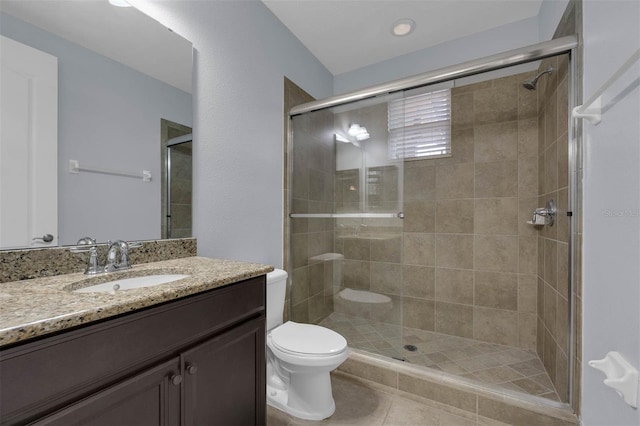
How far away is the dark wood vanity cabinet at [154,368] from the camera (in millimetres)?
574

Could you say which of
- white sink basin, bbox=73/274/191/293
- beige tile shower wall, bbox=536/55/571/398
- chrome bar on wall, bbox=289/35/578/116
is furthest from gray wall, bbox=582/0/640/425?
white sink basin, bbox=73/274/191/293

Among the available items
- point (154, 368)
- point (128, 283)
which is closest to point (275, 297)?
point (128, 283)

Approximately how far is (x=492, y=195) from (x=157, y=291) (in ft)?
8.19

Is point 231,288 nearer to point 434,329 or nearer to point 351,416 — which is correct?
point 351,416

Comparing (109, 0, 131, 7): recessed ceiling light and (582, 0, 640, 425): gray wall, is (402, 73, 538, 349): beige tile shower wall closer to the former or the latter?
(582, 0, 640, 425): gray wall

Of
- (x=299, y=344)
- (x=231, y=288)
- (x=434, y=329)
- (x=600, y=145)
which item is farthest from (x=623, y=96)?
(x=434, y=329)

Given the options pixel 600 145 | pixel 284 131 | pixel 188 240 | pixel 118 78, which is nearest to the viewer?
pixel 600 145

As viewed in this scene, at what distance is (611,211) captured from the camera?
2.98ft

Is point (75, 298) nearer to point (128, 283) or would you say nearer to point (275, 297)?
point (128, 283)

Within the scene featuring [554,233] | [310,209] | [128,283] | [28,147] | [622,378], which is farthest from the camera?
[310,209]

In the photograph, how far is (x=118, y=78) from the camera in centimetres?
121

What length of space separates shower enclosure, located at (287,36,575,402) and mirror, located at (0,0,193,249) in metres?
1.08

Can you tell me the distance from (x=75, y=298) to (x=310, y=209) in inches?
66.3

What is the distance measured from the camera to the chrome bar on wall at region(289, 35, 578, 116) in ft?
4.48
